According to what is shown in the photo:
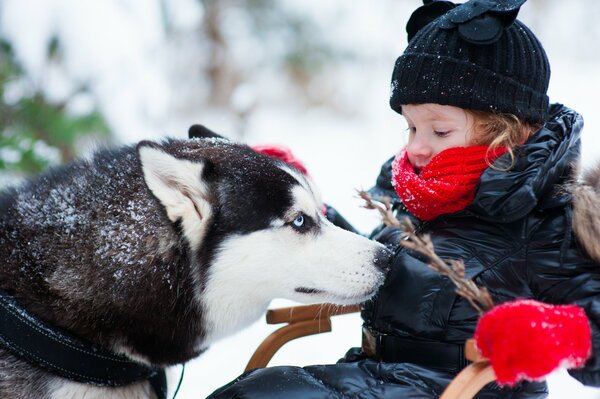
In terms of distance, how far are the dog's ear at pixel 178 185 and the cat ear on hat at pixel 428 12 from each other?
95 centimetres

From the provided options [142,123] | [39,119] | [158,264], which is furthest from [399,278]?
[142,123]

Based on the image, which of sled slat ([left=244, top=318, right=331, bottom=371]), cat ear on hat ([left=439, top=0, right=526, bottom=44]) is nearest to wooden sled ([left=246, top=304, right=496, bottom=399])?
sled slat ([left=244, top=318, right=331, bottom=371])

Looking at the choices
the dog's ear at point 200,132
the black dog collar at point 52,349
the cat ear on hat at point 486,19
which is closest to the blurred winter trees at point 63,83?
the dog's ear at point 200,132

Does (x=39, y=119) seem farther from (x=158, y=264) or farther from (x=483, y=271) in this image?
(x=483, y=271)

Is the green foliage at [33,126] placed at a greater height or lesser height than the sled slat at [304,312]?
greater

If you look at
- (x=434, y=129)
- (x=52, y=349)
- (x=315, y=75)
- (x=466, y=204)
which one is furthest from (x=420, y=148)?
(x=315, y=75)

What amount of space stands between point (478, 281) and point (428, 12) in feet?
3.22

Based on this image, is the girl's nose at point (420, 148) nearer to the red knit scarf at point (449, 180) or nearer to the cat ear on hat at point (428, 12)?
the red knit scarf at point (449, 180)

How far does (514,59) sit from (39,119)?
3.31 meters

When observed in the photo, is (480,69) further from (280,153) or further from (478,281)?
(280,153)

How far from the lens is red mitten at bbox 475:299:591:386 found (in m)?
1.34

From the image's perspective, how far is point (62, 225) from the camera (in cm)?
182

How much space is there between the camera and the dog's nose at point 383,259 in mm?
1963

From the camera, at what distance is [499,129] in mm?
2008
